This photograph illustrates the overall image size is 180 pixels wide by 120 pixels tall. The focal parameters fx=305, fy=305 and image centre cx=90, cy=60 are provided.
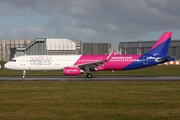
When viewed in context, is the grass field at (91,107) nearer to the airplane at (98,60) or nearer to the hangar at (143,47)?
the airplane at (98,60)

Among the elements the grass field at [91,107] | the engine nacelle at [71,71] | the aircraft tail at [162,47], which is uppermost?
the aircraft tail at [162,47]

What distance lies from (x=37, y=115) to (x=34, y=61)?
1103 inches

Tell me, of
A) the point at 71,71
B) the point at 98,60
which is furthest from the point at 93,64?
the point at 71,71

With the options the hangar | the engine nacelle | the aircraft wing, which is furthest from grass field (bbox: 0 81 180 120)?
the hangar

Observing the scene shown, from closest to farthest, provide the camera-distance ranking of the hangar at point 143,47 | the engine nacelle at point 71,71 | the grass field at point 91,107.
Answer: the grass field at point 91,107 < the engine nacelle at point 71,71 < the hangar at point 143,47

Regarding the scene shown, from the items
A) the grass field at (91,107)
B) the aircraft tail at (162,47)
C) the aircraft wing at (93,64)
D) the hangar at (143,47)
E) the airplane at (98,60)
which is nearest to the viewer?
Answer: the grass field at (91,107)

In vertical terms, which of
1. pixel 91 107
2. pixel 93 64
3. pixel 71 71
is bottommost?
pixel 91 107

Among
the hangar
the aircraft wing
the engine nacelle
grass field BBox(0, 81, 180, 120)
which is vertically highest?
the hangar

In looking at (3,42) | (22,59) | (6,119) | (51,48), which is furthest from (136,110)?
(3,42)

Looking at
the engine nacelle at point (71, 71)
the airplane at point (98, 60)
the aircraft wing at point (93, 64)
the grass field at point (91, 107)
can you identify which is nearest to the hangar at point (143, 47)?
the airplane at point (98, 60)

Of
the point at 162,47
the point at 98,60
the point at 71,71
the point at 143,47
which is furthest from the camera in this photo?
the point at 143,47

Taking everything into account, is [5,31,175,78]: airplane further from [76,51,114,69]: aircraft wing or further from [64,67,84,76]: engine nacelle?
[64,67,84,76]: engine nacelle

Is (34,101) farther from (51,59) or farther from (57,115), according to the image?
(51,59)

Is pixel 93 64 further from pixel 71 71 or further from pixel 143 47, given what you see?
pixel 143 47
